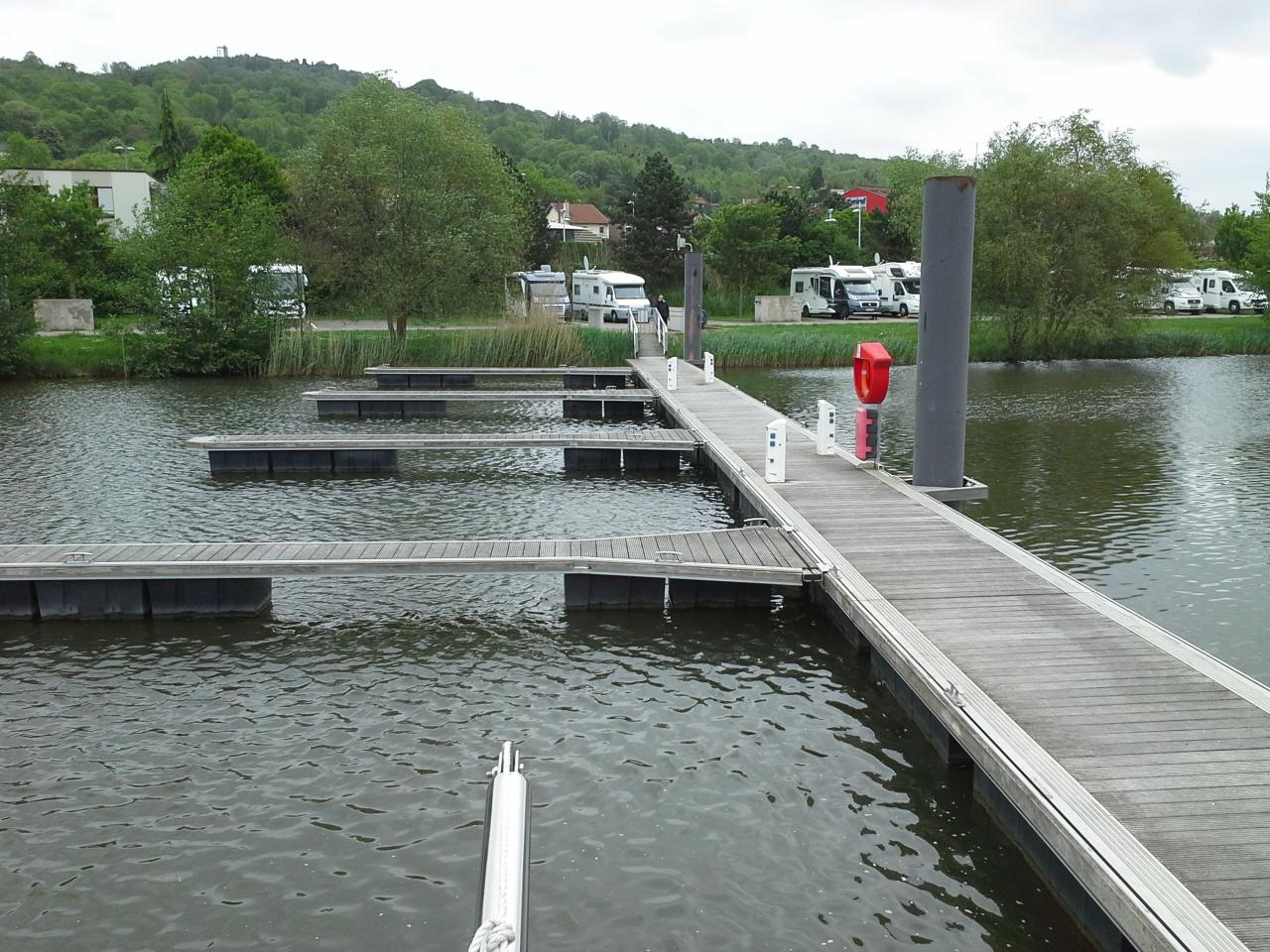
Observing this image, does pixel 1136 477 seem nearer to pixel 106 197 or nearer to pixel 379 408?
pixel 379 408

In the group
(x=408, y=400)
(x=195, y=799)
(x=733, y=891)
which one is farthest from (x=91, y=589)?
(x=408, y=400)

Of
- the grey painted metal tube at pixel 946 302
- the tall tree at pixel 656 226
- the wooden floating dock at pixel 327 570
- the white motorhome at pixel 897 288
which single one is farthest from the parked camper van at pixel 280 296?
the tall tree at pixel 656 226

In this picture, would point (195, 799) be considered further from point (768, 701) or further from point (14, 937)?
point (768, 701)

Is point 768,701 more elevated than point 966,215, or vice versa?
point 966,215

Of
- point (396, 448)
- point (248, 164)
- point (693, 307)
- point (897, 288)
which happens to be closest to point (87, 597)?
point (396, 448)

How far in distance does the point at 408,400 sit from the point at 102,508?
970 centimetres

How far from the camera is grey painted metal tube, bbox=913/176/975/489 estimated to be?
36.7 feet

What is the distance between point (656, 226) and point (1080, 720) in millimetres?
48154

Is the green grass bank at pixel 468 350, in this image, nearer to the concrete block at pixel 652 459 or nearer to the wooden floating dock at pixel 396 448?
the wooden floating dock at pixel 396 448

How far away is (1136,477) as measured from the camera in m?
15.6

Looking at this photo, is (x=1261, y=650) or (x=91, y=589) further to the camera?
(x=91, y=589)

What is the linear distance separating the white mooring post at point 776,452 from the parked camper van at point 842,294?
103 ft

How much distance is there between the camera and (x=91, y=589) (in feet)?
31.8

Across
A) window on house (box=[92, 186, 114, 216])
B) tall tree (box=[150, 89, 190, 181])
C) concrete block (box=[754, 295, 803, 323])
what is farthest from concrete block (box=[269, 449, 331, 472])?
tall tree (box=[150, 89, 190, 181])
